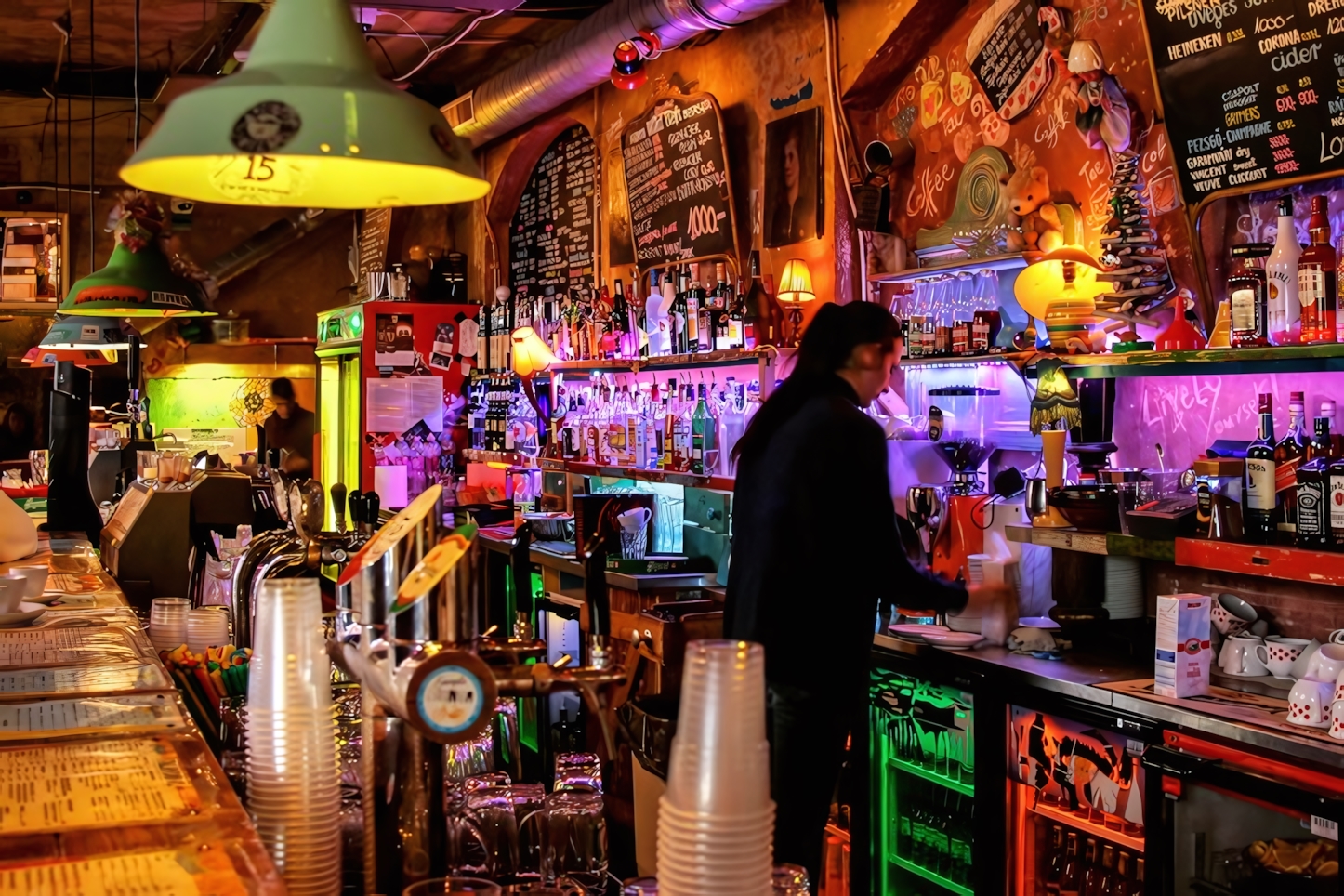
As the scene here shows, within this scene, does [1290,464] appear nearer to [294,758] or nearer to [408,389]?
[294,758]

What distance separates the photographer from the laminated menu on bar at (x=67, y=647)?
9.06 feet

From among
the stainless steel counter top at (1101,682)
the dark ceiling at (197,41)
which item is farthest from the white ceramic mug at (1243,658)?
the dark ceiling at (197,41)

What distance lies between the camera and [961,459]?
189 inches

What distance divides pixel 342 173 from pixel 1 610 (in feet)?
5.92

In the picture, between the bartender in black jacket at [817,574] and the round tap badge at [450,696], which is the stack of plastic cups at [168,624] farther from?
the round tap badge at [450,696]

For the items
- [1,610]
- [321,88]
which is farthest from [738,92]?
[321,88]

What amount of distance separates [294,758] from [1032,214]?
355 cm

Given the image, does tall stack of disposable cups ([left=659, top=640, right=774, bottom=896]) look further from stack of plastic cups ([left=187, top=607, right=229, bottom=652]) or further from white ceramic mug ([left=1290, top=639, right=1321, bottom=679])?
white ceramic mug ([left=1290, top=639, right=1321, bottom=679])

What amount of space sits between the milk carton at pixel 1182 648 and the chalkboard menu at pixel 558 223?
5289mm

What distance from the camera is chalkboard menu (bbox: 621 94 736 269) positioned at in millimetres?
6465

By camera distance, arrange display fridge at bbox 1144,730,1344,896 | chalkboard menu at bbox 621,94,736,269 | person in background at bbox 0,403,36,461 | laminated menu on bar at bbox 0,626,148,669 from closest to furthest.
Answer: laminated menu on bar at bbox 0,626,148,669, display fridge at bbox 1144,730,1344,896, chalkboard menu at bbox 621,94,736,269, person in background at bbox 0,403,36,461

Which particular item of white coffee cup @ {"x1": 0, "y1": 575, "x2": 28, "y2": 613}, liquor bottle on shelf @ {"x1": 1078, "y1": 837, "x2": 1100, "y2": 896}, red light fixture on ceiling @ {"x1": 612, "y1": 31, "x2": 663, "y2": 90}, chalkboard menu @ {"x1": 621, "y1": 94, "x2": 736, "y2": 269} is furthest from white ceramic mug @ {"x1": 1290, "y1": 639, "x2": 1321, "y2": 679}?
red light fixture on ceiling @ {"x1": 612, "y1": 31, "x2": 663, "y2": 90}

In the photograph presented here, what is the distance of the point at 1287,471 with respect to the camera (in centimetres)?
338

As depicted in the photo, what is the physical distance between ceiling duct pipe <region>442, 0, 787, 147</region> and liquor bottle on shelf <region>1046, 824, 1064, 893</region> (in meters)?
3.17
